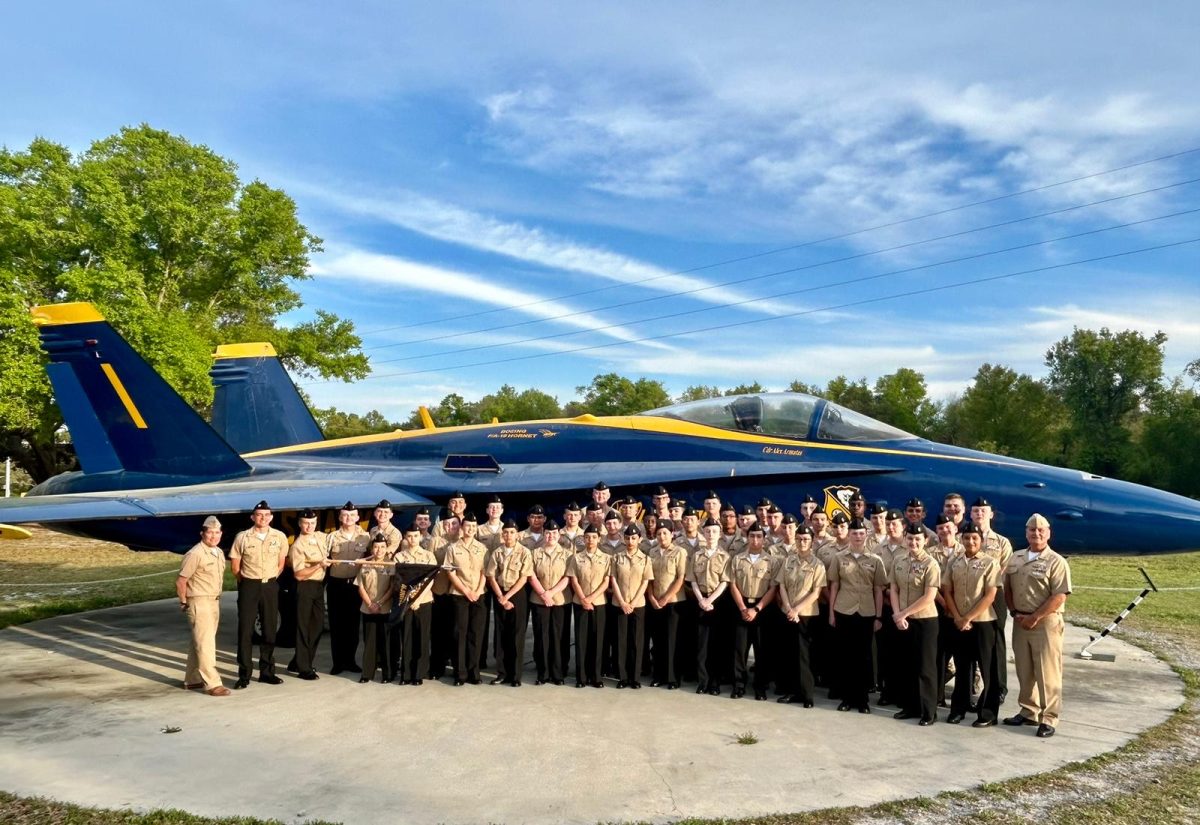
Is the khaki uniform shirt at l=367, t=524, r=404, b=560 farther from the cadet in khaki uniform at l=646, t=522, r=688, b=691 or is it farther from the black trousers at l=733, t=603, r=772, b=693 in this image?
the black trousers at l=733, t=603, r=772, b=693

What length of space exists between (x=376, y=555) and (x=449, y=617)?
0.89 metres

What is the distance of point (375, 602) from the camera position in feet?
22.4

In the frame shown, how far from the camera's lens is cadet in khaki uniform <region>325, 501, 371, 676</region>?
718 centimetres

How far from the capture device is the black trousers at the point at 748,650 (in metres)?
6.44

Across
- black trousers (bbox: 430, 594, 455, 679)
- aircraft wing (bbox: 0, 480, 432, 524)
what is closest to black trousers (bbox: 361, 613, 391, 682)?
black trousers (bbox: 430, 594, 455, 679)

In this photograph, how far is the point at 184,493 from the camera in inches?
333

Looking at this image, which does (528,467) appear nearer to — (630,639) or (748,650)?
(630,639)

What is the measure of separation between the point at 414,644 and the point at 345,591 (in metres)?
0.85

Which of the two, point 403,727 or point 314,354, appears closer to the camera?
point 403,727

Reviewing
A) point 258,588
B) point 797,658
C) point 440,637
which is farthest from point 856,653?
point 258,588

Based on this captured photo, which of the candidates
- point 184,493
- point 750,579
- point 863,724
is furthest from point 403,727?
point 184,493

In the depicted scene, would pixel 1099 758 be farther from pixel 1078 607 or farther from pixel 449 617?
pixel 1078 607

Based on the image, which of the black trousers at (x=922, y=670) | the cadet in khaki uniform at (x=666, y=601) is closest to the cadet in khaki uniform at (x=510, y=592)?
the cadet in khaki uniform at (x=666, y=601)

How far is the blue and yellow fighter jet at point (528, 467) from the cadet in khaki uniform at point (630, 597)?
150 centimetres
